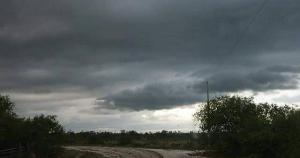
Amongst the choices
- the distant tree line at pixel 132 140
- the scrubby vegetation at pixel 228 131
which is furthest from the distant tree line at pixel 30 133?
the distant tree line at pixel 132 140

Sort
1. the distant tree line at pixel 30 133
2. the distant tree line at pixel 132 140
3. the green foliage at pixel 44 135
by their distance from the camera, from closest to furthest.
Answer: the distant tree line at pixel 30 133, the green foliage at pixel 44 135, the distant tree line at pixel 132 140

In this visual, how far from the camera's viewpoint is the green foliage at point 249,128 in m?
52.1

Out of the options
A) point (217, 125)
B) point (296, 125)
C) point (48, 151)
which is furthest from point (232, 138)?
point (48, 151)

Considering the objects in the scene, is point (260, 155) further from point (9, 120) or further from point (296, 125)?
point (9, 120)

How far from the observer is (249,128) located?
55.0 m

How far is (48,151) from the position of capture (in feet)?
194

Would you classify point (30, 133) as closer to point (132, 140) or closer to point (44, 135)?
point (44, 135)

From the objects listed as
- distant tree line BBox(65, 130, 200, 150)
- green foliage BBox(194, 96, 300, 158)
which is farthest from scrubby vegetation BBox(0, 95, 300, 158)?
distant tree line BBox(65, 130, 200, 150)

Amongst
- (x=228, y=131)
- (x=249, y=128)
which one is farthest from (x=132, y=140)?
(x=249, y=128)

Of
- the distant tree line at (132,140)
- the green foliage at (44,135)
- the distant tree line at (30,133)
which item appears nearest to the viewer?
the distant tree line at (30,133)

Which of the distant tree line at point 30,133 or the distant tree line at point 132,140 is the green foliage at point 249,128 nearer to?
the distant tree line at point 132,140

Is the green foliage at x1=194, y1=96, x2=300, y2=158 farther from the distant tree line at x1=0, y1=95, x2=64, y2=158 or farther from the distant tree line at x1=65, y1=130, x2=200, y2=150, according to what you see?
the distant tree line at x1=0, y1=95, x2=64, y2=158

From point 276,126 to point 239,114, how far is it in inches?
289

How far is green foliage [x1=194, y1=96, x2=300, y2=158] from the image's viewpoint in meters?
52.1
